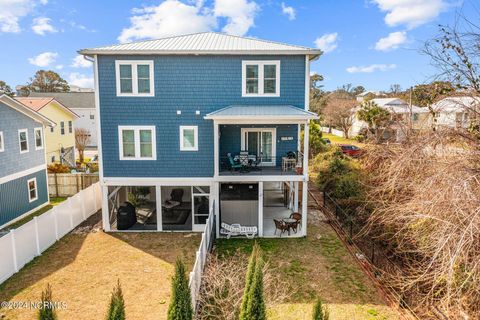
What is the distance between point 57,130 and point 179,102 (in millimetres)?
18834

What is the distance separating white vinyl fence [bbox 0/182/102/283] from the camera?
10.6 m

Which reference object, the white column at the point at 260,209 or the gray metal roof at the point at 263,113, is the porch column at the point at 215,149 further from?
the white column at the point at 260,209

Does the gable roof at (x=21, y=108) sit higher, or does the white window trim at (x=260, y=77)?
the white window trim at (x=260, y=77)

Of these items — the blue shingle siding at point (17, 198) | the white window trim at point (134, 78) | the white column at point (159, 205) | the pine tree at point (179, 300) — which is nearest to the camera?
the pine tree at point (179, 300)

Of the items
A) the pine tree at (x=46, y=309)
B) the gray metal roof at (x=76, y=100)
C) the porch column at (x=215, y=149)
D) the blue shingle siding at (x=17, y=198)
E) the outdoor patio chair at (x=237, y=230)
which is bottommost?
the outdoor patio chair at (x=237, y=230)

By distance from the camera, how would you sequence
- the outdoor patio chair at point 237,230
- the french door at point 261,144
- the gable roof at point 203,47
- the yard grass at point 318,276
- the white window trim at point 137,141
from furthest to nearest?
1. the french door at point 261,144
2. the white window trim at point 137,141
3. the outdoor patio chair at point 237,230
4. the gable roof at point 203,47
5. the yard grass at point 318,276

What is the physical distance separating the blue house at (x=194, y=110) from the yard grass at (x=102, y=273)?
1.43 meters

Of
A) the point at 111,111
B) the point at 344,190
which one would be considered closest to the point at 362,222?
the point at 344,190

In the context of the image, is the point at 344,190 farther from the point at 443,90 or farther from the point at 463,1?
the point at 463,1

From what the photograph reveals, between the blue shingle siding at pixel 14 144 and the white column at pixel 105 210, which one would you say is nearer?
the white column at pixel 105 210

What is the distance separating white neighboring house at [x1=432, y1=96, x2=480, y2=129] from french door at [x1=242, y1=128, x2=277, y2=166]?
9.11 metres

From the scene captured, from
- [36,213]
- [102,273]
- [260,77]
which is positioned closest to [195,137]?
[260,77]

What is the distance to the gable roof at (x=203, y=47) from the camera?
13.9 m

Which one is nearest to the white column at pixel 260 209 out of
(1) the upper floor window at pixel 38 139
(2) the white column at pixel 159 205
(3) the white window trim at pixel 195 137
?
(3) the white window trim at pixel 195 137
